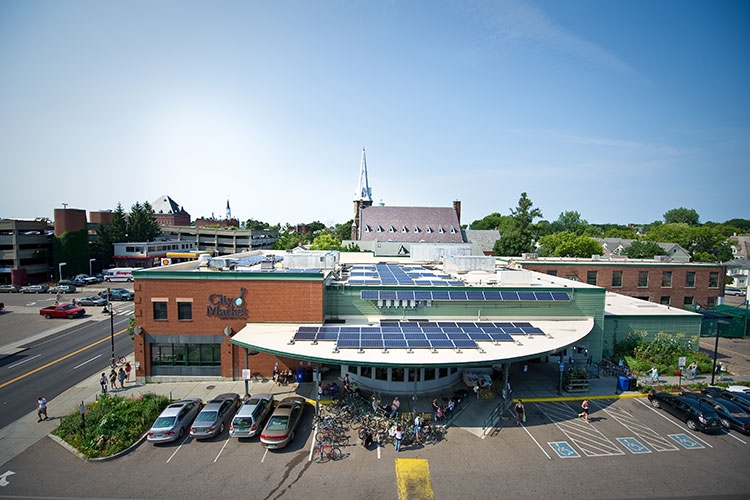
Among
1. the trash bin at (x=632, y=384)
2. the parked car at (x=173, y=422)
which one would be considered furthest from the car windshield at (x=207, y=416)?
the trash bin at (x=632, y=384)

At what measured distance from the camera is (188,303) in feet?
81.3

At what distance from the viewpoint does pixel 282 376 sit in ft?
80.1

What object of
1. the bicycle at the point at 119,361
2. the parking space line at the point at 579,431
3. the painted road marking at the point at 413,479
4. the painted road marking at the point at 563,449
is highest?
the painted road marking at the point at 413,479

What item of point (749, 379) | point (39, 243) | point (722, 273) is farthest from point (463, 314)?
point (39, 243)

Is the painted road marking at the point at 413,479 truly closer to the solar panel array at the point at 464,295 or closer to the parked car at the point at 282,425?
the parked car at the point at 282,425

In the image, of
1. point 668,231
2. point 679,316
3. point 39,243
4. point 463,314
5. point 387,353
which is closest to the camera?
point 387,353

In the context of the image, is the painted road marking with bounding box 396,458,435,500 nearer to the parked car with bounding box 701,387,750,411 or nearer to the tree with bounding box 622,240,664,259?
the parked car with bounding box 701,387,750,411

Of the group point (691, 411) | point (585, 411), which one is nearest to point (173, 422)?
point (585, 411)

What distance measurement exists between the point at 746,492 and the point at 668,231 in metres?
108

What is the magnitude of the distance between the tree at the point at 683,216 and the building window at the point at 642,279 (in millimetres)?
174631

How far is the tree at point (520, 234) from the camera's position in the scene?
80.9m

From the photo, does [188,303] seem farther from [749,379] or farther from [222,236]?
[222,236]

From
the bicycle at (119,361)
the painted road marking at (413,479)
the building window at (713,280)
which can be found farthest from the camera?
the building window at (713,280)

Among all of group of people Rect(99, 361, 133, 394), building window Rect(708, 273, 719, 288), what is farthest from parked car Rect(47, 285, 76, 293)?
building window Rect(708, 273, 719, 288)
